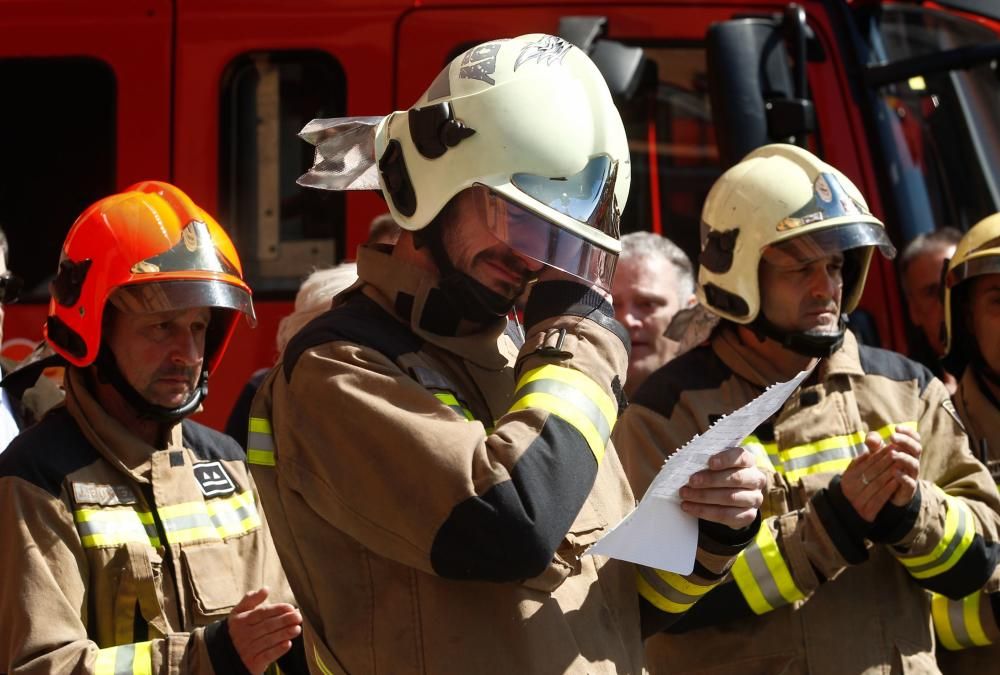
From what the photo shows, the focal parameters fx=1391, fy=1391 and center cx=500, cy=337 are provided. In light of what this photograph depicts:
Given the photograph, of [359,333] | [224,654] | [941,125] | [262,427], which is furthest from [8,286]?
[941,125]

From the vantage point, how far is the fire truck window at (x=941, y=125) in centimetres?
516

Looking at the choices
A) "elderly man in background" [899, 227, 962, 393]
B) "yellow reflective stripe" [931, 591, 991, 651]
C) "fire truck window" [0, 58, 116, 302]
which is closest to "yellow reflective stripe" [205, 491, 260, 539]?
"yellow reflective stripe" [931, 591, 991, 651]

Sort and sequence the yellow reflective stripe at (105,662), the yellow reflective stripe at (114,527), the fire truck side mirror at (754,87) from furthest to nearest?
the fire truck side mirror at (754,87), the yellow reflective stripe at (114,527), the yellow reflective stripe at (105,662)

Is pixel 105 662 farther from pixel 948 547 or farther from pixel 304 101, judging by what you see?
pixel 304 101

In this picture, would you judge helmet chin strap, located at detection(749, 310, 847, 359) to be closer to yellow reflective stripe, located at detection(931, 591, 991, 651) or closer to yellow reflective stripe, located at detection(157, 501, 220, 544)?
yellow reflective stripe, located at detection(931, 591, 991, 651)

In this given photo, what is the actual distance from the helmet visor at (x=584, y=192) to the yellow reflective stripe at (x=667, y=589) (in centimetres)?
58

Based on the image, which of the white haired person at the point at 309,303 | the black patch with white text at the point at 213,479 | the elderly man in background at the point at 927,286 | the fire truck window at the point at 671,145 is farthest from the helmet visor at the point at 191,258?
the elderly man in background at the point at 927,286

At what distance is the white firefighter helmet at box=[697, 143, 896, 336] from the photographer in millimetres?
3445

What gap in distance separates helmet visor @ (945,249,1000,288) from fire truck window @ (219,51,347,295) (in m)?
2.44

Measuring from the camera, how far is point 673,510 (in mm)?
2234

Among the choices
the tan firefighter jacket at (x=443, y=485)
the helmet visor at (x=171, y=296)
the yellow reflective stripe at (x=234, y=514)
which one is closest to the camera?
the tan firefighter jacket at (x=443, y=485)

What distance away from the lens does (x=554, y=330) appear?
2.18 metres

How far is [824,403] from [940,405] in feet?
0.99

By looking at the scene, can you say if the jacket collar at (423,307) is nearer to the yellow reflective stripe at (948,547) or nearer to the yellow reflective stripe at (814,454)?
the yellow reflective stripe at (814,454)
